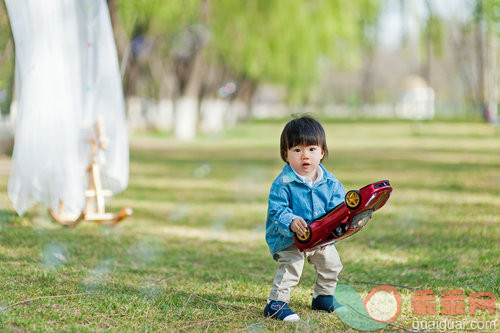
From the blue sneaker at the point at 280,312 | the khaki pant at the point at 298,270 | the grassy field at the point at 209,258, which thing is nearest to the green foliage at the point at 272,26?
the grassy field at the point at 209,258

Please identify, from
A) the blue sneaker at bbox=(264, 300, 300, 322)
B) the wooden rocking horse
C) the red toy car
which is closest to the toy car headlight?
the red toy car

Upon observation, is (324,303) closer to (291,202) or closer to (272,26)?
(291,202)

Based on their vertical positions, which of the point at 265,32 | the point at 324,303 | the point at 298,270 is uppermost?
the point at 265,32

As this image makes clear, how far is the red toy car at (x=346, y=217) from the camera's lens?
323 cm

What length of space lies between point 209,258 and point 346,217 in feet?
7.59

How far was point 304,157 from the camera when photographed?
353cm

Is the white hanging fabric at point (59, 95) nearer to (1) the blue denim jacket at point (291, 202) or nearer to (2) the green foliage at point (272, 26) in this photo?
(1) the blue denim jacket at point (291, 202)

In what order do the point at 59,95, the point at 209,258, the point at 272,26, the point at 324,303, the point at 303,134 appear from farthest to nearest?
the point at 272,26 → the point at 59,95 → the point at 209,258 → the point at 324,303 → the point at 303,134

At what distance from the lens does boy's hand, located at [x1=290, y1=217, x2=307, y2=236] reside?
11.1 feet

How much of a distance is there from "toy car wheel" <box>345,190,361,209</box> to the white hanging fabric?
3028 millimetres

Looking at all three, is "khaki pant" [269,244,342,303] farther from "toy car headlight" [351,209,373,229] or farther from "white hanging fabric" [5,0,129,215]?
"white hanging fabric" [5,0,129,215]

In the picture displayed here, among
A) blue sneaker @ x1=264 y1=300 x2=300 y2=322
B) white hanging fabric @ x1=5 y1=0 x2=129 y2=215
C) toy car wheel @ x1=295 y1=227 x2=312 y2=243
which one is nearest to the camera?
toy car wheel @ x1=295 y1=227 x2=312 y2=243

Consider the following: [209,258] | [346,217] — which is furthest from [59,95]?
[346,217]

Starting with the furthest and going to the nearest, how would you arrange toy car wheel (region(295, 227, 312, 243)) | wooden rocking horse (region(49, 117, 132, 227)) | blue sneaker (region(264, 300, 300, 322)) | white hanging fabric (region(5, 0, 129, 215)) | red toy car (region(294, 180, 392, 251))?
wooden rocking horse (region(49, 117, 132, 227))
white hanging fabric (region(5, 0, 129, 215))
blue sneaker (region(264, 300, 300, 322))
toy car wheel (region(295, 227, 312, 243))
red toy car (region(294, 180, 392, 251))
